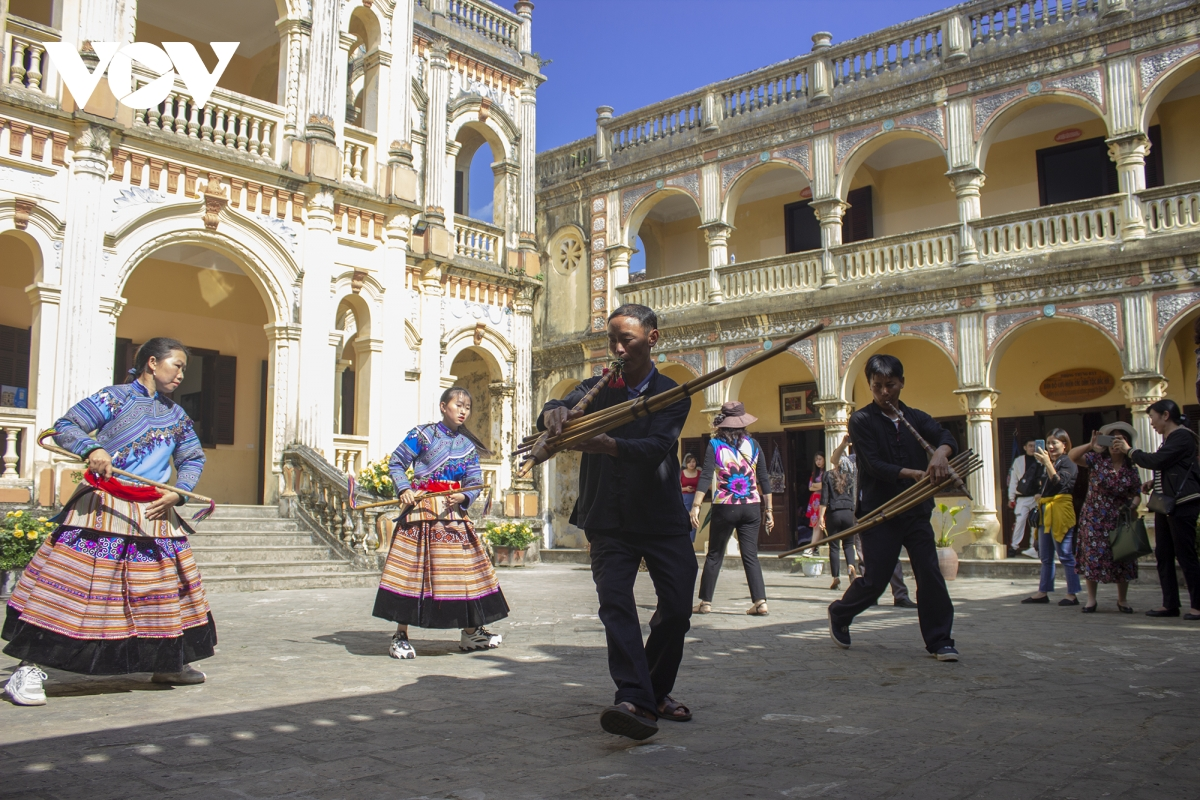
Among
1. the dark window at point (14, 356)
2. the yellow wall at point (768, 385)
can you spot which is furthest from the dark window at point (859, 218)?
the dark window at point (14, 356)

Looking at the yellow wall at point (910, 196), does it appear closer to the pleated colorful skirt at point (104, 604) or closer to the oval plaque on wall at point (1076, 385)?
the oval plaque on wall at point (1076, 385)

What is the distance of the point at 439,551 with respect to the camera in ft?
20.8

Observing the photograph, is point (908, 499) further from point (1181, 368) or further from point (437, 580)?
point (1181, 368)

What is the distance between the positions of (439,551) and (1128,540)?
5.89 m

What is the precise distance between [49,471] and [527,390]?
10.6m

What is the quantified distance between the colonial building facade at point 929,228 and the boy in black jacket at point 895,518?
8.16 metres

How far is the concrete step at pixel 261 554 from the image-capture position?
11.8 meters

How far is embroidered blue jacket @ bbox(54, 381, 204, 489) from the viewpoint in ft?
16.1

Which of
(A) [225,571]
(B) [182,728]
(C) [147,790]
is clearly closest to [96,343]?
(A) [225,571]

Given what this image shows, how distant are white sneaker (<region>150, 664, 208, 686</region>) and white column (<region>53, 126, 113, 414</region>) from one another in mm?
8459

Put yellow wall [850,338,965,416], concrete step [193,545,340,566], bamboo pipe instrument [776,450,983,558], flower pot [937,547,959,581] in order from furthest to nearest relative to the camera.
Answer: yellow wall [850,338,965,416]
flower pot [937,547,959,581]
concrete step [193,545,340,566]
bamboo pipe instrument [776,450,983,558]

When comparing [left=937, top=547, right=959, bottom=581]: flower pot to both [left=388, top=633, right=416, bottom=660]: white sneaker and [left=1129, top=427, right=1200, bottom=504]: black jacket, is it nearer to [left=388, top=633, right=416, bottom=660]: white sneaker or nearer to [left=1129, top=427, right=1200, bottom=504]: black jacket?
[left=1129, top=427, right=1200, bottom=504]: black jacket

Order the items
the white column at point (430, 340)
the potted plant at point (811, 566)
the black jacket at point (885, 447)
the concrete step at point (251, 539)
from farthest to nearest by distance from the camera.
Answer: the white column at point (430, 340) → the potted plant at point (811, 566) → the concrete step at point (251, 539) → the black jacket at point (885, 447)

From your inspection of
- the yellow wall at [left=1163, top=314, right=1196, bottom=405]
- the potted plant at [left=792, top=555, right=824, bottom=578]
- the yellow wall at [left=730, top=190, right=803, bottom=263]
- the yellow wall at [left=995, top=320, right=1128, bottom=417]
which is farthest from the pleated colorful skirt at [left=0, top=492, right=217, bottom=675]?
the yellow wall at [left=730, top=190, right=803, bottom=263]
